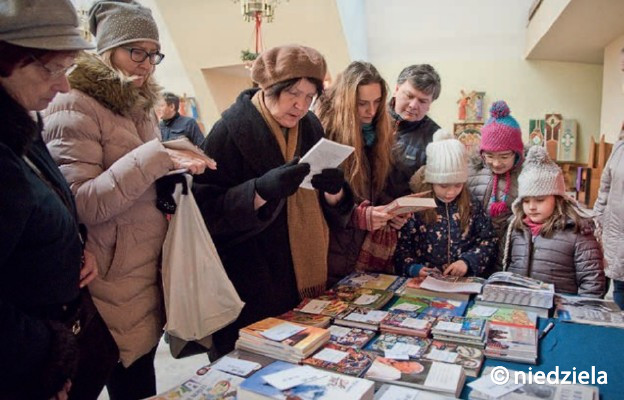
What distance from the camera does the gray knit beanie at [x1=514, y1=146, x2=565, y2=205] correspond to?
2.08 meters

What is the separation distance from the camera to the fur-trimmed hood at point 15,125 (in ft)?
3.10

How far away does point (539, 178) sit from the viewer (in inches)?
82.4

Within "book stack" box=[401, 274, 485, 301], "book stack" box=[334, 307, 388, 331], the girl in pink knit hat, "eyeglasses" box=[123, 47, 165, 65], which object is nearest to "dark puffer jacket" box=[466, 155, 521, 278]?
the girl in pink knit hat

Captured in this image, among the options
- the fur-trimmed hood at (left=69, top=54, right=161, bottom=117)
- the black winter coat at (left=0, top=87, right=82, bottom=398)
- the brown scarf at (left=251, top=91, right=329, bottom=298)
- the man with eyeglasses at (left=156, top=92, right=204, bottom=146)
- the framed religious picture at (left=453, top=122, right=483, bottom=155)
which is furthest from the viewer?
the framed religious picture at (left=453, top=122, right=483, bottom=155)

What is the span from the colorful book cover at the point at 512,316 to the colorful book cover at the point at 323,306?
0.45m

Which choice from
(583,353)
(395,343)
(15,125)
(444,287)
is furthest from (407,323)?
(15,125)

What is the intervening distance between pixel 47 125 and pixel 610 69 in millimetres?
5482

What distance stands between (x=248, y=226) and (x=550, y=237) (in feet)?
4.51

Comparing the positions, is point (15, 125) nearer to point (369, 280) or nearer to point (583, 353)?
point (369, 280)

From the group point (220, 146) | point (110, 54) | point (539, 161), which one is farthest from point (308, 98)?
point (539, 161)

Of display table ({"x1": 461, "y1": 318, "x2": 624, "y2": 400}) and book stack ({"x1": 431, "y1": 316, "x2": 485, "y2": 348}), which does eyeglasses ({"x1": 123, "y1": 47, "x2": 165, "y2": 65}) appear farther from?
display table ({"x1": 461, "y1": 318, "x2": 624, "y2": 400})

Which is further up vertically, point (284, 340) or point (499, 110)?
point (499, 110)

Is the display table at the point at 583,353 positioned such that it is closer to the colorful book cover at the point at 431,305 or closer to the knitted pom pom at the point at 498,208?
the colorful book cover at the point at 431,305

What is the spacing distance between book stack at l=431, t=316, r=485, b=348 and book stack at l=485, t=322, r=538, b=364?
3 centimetres
